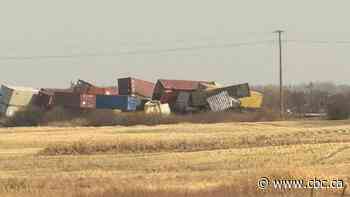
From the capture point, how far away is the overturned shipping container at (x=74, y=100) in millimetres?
72125

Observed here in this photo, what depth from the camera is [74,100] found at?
72.9m

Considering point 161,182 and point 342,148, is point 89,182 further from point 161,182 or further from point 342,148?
point 342,148

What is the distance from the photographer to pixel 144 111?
2778 inches

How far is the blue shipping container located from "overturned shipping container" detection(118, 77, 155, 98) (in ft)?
12.3

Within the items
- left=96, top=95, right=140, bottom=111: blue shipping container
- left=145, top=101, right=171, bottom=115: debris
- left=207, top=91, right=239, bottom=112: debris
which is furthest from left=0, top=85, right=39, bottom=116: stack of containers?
left=207, top=91, right=239, bottom=112: debris

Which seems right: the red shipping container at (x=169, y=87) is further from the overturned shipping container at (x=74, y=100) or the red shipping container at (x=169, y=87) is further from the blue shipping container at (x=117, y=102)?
the overturned shipping container at (x=74, y=100)

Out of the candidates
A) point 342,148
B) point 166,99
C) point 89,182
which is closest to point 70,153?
point 342,148

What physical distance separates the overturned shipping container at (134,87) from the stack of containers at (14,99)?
949cm

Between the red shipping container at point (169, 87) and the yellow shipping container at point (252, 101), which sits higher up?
the red shipping container at point (169, 87)

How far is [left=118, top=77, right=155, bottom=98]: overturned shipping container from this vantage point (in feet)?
253

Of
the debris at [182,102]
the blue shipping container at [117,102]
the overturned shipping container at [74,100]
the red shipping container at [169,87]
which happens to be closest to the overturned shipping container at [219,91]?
the debris at [182,102]

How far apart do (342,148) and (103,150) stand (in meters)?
12.0

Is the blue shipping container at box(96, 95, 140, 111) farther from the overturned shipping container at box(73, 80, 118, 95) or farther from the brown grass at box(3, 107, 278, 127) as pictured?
the overturned shipping container at box(73, 80, 118, 95)

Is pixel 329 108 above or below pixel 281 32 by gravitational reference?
below
